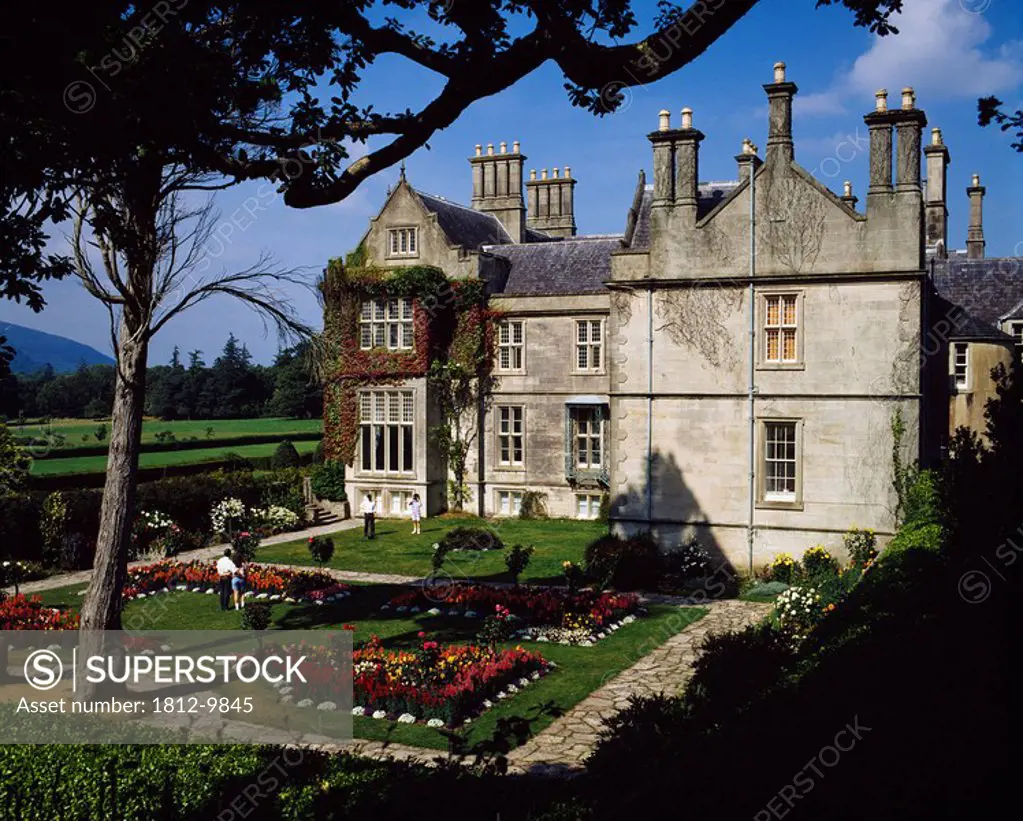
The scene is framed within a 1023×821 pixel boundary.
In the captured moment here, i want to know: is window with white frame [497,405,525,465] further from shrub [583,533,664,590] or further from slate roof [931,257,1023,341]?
slate roof [931,257,1023,341]

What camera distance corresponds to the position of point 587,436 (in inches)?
1334

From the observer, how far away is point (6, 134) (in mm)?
6785

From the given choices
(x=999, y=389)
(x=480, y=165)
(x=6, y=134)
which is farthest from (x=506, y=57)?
(x=480, y=165)

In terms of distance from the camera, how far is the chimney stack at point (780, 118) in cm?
2317

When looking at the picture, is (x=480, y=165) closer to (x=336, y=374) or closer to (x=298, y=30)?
(x=336, y=374)

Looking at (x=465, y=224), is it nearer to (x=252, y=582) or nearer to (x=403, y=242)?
(x=403, y=242)

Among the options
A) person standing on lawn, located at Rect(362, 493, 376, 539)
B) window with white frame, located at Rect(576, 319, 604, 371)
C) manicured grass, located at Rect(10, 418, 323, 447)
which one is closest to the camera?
person standing on lawn, located at Rect(362, 493, 376, 539)

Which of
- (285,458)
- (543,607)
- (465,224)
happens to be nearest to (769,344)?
(543,607)

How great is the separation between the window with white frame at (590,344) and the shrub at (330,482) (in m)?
10.1

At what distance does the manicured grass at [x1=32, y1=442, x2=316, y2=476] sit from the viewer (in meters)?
45.7

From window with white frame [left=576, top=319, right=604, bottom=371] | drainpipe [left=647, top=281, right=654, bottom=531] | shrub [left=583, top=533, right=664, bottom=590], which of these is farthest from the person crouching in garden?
window with white frame [left=576, top=319, right=604, bottom=371]

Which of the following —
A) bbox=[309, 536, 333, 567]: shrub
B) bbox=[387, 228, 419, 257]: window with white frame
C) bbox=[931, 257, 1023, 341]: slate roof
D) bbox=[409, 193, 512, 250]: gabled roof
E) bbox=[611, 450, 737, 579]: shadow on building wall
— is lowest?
bbox=[309, 536, 333, 567]: shrub

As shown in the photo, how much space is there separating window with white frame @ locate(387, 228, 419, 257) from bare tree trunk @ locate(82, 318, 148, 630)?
20585 mm

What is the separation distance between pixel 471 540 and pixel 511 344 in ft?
31.5
